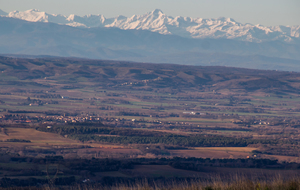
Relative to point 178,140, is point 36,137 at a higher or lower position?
higher

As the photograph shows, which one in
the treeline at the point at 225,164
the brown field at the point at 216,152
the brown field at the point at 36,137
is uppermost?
the treeline at the point at 225,164

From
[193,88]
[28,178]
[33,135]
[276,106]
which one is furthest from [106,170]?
[193,88]

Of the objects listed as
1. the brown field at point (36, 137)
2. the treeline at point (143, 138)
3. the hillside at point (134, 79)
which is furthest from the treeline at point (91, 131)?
the hillside at point (134, 79)

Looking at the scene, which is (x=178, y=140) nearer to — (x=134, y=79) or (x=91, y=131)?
(x=91, y=131)

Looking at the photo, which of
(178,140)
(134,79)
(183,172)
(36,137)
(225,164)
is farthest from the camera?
(134,79)

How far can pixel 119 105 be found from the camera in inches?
4956

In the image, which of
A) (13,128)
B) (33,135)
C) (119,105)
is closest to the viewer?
(33,135)

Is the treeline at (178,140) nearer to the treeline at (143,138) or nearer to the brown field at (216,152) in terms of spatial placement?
the treeline at (143,138)

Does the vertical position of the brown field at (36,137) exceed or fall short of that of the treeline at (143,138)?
it exceeds it

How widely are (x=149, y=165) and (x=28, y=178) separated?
45.4 feet

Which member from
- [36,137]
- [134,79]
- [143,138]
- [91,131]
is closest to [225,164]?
[143,138]

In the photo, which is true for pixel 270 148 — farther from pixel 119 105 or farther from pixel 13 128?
pixel 119 105

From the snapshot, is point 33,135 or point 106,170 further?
point 33,135

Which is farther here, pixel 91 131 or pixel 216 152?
pixel 91 131
